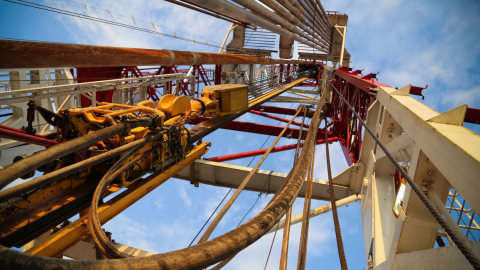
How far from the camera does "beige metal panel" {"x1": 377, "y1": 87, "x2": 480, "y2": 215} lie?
5.41 feet

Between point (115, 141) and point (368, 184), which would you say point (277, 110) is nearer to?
point (368, 184)

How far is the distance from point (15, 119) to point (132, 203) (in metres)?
6.43

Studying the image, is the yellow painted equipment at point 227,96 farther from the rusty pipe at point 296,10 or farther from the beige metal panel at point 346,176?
the rusty pipe at point 296,10

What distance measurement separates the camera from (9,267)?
0.92 m

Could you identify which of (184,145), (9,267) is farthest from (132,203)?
(9,267)

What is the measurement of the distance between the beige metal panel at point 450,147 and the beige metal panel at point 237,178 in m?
3.66

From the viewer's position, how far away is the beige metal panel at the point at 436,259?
1.85 meters

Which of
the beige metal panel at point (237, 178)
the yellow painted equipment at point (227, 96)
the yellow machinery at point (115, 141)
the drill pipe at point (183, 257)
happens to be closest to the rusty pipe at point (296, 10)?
the yellow painted equipment at point (227, 96)

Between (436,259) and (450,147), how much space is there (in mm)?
936

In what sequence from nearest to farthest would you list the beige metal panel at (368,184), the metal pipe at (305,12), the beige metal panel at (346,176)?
the beige metal panel at (368,184), the beige metal panel at (346,176), the metal pipe at (305,12)

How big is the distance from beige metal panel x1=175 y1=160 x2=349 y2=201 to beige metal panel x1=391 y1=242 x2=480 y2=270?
11.5ft

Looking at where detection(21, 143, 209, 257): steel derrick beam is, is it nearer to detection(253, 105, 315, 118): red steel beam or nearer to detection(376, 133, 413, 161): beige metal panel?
detection(376, 133, 413, 161): beige metal panel

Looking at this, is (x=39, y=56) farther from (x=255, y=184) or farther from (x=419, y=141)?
(x=255, y=184)

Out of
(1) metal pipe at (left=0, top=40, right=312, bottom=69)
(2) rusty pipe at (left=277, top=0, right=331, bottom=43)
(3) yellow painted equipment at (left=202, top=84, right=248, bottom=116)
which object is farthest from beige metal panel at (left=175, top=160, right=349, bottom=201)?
(2) rusty pipe at (left=277, top=0, right=331, bottom=43)
